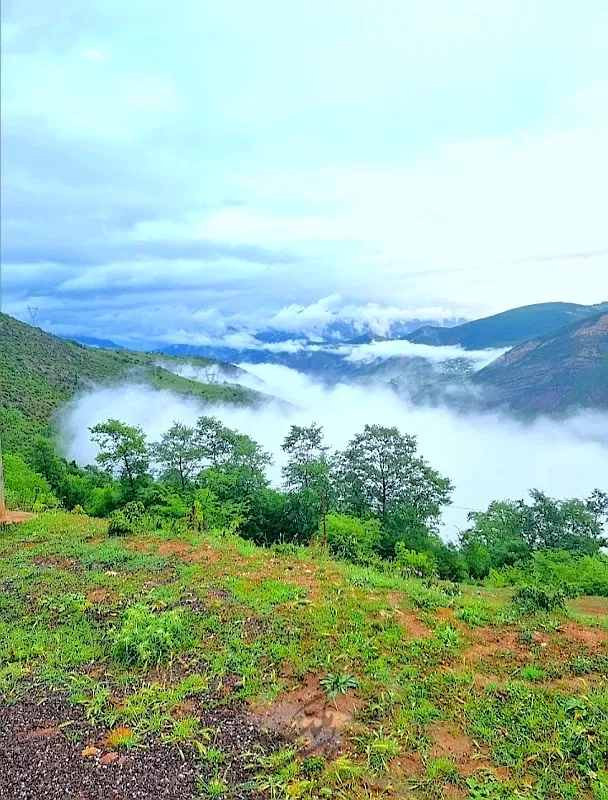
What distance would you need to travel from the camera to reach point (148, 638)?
5.74 m

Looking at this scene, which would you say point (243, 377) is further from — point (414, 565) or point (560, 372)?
point (414, 565)

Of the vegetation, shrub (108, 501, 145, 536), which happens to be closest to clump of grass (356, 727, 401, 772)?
the vegetation

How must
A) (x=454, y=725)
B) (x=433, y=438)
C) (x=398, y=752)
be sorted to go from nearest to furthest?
(x=398, y=752), (x=454, y=725), (x=433, y=438)

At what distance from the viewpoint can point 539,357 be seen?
147750 millimetres

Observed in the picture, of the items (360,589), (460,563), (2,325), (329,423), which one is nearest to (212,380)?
(2,325)

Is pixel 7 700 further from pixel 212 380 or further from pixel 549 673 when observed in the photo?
pixel 212 380

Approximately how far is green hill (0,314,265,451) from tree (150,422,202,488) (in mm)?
13311

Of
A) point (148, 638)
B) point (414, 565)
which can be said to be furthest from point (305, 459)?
point (148, 638)

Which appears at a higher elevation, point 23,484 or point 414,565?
point 23,484

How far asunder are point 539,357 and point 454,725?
157 meters

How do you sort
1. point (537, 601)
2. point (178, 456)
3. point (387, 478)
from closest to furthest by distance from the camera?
point (537, 601) < point (178, 456) < point (387, 478)

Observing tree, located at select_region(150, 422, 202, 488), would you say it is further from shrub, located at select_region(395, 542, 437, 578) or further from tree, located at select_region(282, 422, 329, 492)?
shrub, located at select_region(395, 542, 437, 578)

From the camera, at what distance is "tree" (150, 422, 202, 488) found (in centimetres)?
2352

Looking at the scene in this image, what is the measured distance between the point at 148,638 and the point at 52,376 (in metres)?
59.1
